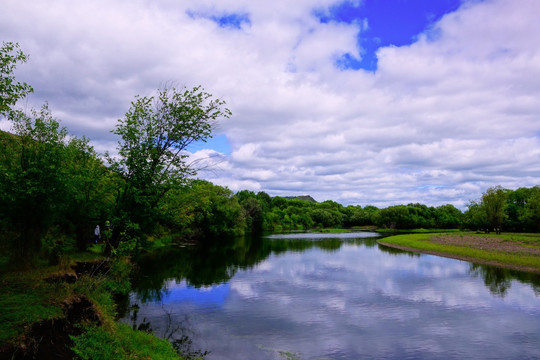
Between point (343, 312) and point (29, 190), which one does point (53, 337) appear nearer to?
point (29, 190)

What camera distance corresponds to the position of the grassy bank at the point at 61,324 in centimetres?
1104

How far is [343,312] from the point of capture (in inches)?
920

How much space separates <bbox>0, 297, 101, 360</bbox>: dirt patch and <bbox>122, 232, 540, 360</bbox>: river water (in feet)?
17.4

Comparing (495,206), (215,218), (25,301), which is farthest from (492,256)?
(495,206)

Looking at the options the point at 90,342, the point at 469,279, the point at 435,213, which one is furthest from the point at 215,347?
the point at 435,213

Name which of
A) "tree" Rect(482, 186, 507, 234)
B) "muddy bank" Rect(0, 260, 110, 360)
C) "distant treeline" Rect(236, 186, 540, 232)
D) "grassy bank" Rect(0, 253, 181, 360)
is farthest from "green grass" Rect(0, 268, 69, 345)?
"tree" Rect(482, 186, 507, 234)

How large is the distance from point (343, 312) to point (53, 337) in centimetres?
1745

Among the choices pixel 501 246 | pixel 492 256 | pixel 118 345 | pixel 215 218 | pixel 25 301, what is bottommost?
pixel 118 345

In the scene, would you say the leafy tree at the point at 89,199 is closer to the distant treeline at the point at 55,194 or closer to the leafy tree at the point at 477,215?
the distant treeline at the point at 55,194

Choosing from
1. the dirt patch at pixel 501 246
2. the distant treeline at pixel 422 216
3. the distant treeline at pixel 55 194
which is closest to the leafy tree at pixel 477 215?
the distant treeline at pixel 422 216

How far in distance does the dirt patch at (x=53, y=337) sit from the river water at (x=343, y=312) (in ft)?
17.4

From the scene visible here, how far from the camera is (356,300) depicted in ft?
87.3

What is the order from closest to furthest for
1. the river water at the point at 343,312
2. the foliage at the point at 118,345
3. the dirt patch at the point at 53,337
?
the dirt patch at the point at 53,337, the foliage at the point at 118,345, the river water at the point at 343,312

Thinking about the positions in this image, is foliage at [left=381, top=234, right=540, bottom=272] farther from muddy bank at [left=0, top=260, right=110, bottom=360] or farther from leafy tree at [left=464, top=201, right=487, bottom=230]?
leafy tree at [left=464, top=201, right=487, bottom=230]
